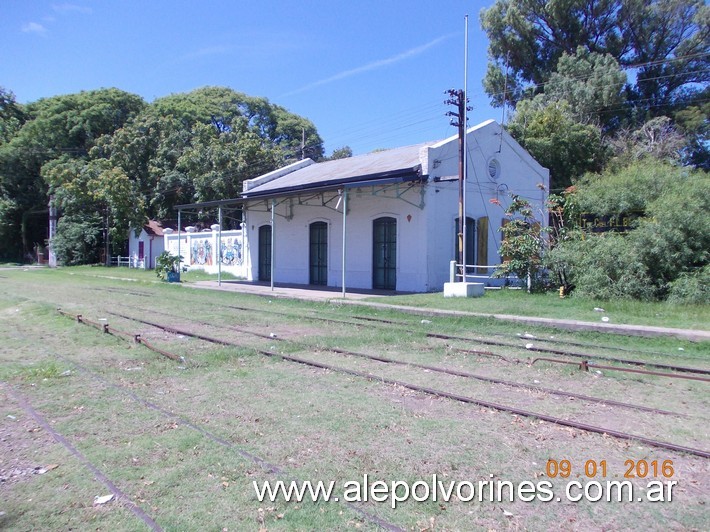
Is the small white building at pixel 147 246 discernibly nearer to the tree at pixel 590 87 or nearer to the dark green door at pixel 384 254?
the dark green door at pixel 384 254

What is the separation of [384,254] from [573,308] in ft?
29.7

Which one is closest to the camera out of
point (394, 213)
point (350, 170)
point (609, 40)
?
point (394, 213)

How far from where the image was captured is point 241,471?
4.49 metres

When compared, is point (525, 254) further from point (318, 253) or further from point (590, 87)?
point (590, 87)

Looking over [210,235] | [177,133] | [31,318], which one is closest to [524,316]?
→ [31,318]

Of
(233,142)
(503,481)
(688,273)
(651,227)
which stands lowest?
(503,481)

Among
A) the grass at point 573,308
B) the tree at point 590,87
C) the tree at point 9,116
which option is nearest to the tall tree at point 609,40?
the tree at point 590,87

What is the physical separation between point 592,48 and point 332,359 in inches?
1621

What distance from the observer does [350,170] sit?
2467 cm

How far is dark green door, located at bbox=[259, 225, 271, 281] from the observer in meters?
28.3

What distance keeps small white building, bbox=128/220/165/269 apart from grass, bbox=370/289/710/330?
29.8 meters

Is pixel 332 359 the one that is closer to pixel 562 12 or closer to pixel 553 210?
pixel 553 210

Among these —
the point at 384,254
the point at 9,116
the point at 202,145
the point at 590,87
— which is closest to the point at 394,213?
the point at 384,254

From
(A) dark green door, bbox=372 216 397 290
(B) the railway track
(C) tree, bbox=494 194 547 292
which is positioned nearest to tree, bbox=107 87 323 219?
(A) dark green door, bbox=372 216 397 290
